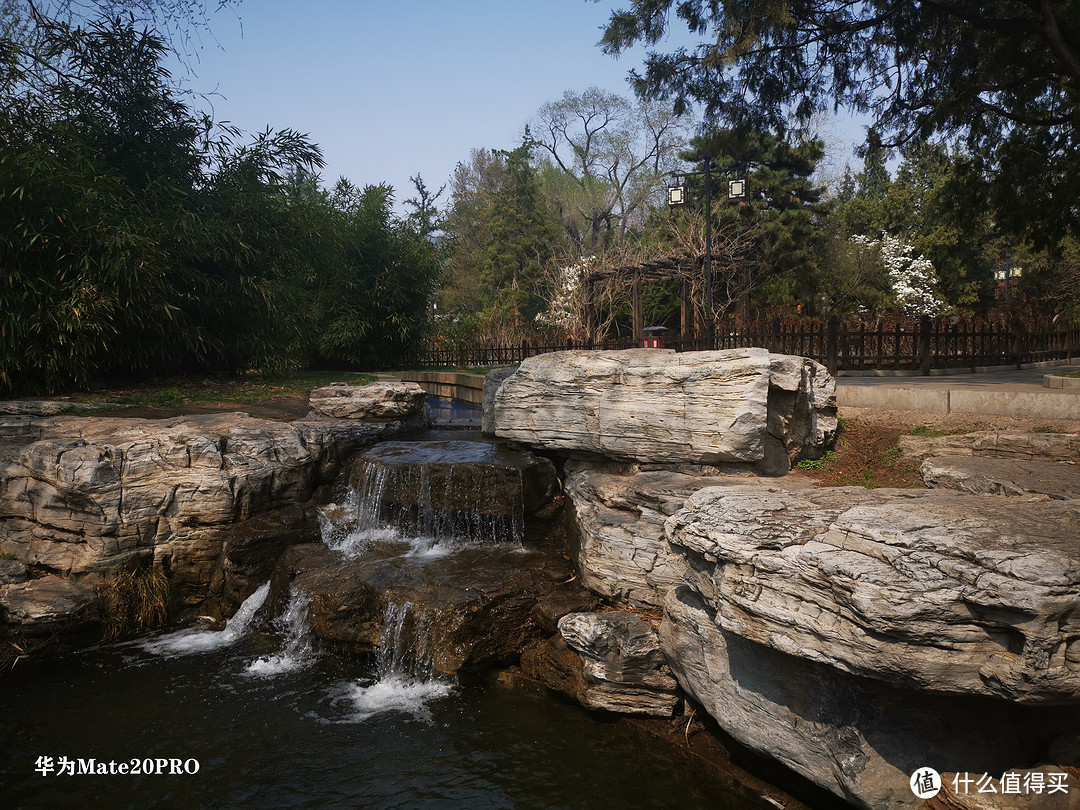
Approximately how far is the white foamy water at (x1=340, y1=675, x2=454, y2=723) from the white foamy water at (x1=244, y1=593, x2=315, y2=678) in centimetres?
76

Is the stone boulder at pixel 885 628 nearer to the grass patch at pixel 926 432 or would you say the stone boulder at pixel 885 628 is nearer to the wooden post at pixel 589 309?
the grass patch at pixel 926 432

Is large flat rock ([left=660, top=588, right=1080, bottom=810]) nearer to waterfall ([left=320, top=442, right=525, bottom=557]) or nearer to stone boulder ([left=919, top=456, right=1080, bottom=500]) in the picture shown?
stone boulder ([left=919, top=456, right=1080, bottom=500])

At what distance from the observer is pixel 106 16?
34.6ft

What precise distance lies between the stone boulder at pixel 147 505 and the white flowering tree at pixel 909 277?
2679 cm

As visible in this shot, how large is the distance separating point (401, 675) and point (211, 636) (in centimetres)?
242

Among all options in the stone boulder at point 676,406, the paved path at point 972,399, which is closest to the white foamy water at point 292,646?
the stone boulder at point 676,406

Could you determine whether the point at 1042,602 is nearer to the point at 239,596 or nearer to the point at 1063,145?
the point at 239,596

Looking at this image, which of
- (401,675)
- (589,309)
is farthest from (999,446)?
(589,309)

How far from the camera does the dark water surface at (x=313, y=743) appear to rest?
15.2ft

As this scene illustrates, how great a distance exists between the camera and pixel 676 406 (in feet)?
21.6

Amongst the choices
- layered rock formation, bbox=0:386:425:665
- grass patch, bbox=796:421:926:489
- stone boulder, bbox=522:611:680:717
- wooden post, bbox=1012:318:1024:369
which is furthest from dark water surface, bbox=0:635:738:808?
wooden post, bbox=1012:318:1024:369

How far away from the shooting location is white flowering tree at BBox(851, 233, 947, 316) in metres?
27.7

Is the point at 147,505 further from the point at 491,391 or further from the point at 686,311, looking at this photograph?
the point at 686,311

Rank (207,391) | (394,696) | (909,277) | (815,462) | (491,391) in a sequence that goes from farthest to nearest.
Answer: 1. (909,277)
2. (207,391)
3. (491,391)
4. (815,462)
5. (394,696)
